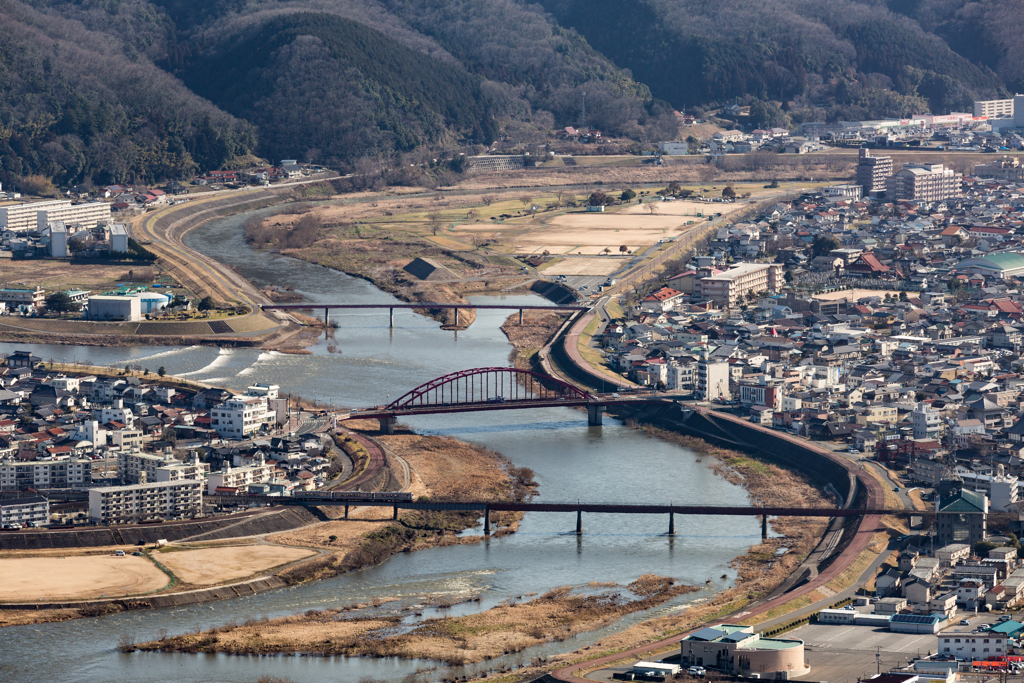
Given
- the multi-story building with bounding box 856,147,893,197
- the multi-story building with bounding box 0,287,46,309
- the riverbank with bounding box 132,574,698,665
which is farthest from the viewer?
the multi-story building with bounding box 856,147,893,197

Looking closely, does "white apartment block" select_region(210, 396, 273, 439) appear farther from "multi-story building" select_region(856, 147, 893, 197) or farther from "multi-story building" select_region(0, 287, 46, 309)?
"multi-story building" select_region(856, 147, 893, 197)

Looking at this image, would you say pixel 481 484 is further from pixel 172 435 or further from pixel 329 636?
pixel 329 636

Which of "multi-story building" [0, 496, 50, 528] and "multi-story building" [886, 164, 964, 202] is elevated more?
"multi-story building" [886, 164, 964, 202]

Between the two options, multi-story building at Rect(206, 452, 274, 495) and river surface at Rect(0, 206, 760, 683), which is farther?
multi-story building at Rect(206, 452, 274, 495)

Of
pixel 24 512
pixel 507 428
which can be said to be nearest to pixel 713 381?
pixel 507 428

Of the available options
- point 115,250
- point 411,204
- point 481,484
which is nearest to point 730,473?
point 481,484

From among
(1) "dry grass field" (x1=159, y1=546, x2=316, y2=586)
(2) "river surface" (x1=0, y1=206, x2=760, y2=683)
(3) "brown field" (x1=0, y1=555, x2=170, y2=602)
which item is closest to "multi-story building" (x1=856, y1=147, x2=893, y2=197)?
(2) "river surface" (x1=0, y1=206, x2=760, y2=683)

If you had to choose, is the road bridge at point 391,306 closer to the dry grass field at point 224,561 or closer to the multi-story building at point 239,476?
the multi-story building at point 239,476

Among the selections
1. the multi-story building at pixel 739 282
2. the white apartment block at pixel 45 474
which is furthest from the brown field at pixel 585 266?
the white apartment block at pixel 45 474
